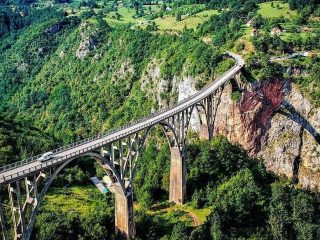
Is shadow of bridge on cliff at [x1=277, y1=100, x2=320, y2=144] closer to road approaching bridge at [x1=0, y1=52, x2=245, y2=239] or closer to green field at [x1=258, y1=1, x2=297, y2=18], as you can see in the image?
road approaching bridge at [x1=0, y1=52, x2=245, y2=239]

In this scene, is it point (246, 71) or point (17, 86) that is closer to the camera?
point (246, 71)

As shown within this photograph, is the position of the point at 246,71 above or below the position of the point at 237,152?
above

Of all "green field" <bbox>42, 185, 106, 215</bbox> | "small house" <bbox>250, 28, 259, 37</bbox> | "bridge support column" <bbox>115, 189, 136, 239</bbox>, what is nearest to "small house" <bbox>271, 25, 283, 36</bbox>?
"small house" <bbox>250, 28, 259, 37</bbox>

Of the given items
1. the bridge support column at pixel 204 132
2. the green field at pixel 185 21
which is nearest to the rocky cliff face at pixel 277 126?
the bridge support column at pixel 204 132

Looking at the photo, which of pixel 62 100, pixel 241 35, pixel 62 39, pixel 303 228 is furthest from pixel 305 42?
pixel 62 39

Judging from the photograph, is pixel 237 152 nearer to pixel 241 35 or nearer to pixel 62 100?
pixel 241 35

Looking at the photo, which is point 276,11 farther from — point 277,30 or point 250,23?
point 277,30
